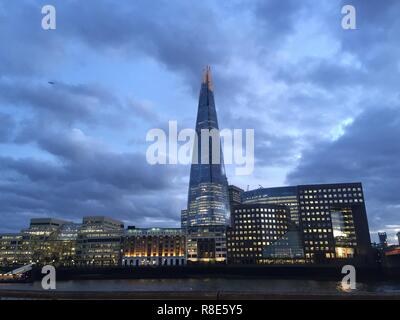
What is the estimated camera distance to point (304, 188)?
18788 cm

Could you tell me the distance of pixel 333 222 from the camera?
172 m

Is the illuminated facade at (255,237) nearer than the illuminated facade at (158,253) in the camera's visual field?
Yes

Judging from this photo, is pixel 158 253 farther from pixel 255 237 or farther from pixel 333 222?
pixel 333 222

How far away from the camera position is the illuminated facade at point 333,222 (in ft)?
531

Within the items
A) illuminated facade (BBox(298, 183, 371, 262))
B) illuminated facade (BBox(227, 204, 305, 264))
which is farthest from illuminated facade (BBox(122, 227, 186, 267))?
illuminated facade (BBox(298, 183, 371, 262))

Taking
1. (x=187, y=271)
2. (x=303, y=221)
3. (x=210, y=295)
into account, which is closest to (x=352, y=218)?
(x=303, y=221)

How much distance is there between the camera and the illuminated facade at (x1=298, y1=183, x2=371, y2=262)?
16175 cm

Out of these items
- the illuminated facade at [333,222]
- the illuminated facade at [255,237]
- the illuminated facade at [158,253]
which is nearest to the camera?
the illuminated facade at [333,222]

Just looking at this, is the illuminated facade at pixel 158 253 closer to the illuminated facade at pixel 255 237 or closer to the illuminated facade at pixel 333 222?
the illuminated facade at pixel 255 237

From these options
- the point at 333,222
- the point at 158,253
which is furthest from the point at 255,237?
the point at 158,253

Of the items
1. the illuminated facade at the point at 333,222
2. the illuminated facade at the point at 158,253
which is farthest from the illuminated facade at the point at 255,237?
the illuminated facade at the point at 158,253

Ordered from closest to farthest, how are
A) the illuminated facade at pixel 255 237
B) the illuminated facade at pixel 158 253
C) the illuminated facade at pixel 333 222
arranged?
the illuminated facade at pixel 333 222
the illuminated facade at pixel 255 237
the illuminated facade at pixel 158 253

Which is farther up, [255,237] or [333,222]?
[333,222]
